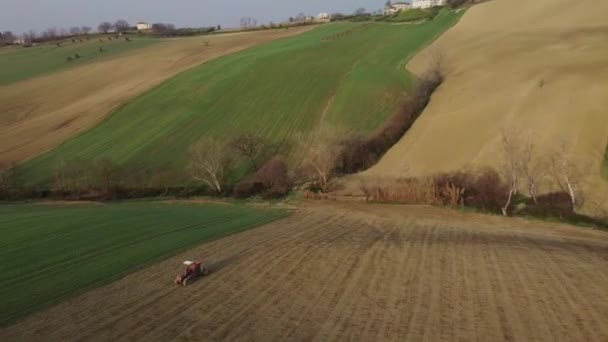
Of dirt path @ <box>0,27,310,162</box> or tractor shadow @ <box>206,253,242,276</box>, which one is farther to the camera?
dirt path @ <box>0,27,310,162</box>

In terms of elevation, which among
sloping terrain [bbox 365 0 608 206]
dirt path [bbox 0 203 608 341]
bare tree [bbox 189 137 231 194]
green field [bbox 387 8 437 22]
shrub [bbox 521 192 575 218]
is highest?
green field [bbox 387 8 437 22]

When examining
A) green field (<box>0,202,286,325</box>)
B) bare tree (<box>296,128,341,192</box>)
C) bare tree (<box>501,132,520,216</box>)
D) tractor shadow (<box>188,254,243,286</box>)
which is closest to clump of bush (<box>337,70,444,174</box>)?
bare tree (<box>296,128,341,192</box>)

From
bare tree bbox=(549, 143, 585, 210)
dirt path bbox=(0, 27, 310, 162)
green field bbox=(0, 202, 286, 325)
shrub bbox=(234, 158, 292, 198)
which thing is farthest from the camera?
dirt path bbox=(0, 27, 310, 162)

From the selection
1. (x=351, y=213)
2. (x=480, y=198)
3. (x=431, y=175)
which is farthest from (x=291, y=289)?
(x=431, y=175)

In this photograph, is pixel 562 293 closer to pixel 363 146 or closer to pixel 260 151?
pixel 363 146

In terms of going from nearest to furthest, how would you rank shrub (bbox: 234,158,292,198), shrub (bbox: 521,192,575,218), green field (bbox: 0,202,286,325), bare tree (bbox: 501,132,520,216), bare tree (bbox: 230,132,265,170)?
1. green field (bbox: 0,202,286,325)
2. shrub (bbox: 521,192,575,218)
3. bare tree (bbox: 501,132,520,216)
4. shrub (bbox: 234,158,292,198)
5. bare tree (bbox: 230,132,265,170)

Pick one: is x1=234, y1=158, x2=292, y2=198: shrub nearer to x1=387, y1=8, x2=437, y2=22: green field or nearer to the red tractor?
the red tractor

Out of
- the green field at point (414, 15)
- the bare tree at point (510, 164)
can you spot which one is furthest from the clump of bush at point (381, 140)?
the green field at point (414, 15)
